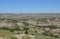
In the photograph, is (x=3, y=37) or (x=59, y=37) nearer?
(x=3, y=37)

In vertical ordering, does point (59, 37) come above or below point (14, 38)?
below

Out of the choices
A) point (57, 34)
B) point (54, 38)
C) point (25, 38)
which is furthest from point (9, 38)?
point (57, 34)

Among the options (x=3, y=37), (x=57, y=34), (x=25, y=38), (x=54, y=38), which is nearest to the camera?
(x=3, y=37)

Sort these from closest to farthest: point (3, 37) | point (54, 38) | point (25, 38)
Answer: point (3, 37) < point (25, 38) < point (54, 38)

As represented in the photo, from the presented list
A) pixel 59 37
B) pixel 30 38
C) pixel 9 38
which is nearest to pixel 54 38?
pixel 59 37

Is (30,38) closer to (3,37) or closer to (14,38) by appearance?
(14,38)

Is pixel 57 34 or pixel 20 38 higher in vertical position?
pixel 20 38

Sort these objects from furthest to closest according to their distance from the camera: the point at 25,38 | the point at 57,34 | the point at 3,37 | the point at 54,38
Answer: the point at 57,34, the point at 54,38, the point at 25,38, the point at 3,37

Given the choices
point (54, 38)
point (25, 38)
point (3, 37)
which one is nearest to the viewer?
point (3, 37)

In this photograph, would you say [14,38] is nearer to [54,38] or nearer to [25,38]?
[25,38]
